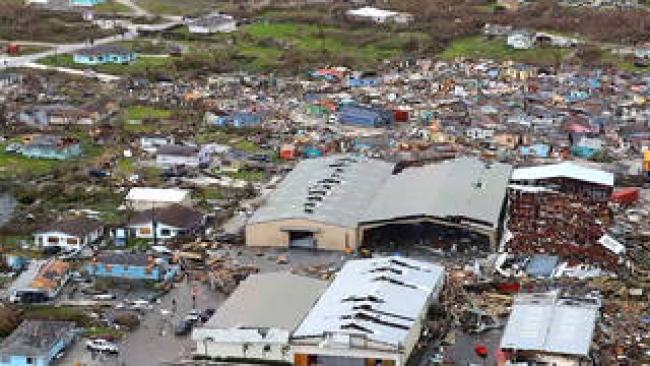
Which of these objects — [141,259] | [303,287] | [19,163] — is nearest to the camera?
[303,287]

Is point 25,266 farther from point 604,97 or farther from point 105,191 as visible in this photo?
point 604,97

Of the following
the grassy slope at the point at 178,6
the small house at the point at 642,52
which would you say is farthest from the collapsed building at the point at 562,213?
the grassy slope at the point at 178,6

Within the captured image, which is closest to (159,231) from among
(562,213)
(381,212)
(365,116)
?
(381,212)

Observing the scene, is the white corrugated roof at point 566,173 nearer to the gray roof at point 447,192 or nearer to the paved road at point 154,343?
the gray roof at point 447,192

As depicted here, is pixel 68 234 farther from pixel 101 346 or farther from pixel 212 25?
pixel 212 25

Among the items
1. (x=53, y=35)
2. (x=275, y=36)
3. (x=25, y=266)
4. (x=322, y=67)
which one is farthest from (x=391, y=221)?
(x=53, y=35)

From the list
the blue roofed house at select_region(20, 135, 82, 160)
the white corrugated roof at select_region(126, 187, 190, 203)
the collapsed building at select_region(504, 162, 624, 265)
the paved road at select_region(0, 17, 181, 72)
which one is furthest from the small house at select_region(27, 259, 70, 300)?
the paved road at select_region(0, 17, 181, 72)

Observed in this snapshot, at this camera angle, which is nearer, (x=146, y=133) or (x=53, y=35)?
(x=146, y=133)

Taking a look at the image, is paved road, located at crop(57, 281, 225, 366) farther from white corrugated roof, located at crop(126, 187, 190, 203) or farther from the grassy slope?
the grassy slope
